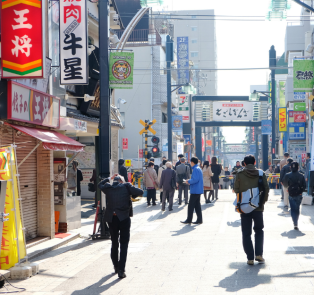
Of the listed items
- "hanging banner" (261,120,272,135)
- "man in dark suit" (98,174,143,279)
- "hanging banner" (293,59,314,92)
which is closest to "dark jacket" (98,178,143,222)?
"man in dark suit" (98,174,143,279)

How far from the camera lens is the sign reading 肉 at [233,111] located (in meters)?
46.6

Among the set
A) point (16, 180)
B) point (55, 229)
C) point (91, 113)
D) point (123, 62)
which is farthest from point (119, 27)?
point (16, 180)

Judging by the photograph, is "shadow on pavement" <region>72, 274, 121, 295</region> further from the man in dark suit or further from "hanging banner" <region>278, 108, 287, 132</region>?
"hanging banner" <region>278, 108, 287, 132</region>

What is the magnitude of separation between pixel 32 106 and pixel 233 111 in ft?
123

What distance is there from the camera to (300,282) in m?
7.02

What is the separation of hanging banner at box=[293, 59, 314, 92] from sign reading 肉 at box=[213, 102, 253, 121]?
913 inches

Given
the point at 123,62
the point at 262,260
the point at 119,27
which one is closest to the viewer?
the point at 262,260

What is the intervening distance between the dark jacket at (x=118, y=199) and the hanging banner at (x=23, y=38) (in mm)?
2898

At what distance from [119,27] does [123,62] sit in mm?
8715

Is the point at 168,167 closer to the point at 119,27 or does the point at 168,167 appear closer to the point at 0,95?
the point at 119,27

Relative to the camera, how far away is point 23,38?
9516mm

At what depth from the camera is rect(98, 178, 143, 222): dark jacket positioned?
7.87 metres

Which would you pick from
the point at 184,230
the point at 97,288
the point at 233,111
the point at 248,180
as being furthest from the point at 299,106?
the point at 97,288

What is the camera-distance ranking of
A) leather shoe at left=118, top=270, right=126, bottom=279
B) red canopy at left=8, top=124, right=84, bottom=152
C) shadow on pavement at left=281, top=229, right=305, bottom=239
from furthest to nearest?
shadow on pavement at left=281, top=229, right=305, bottom=239, red canopy at left=8, top=124, right=84, bottom=152, leather shoe at left=118, top=270, right=126, bottom=279
